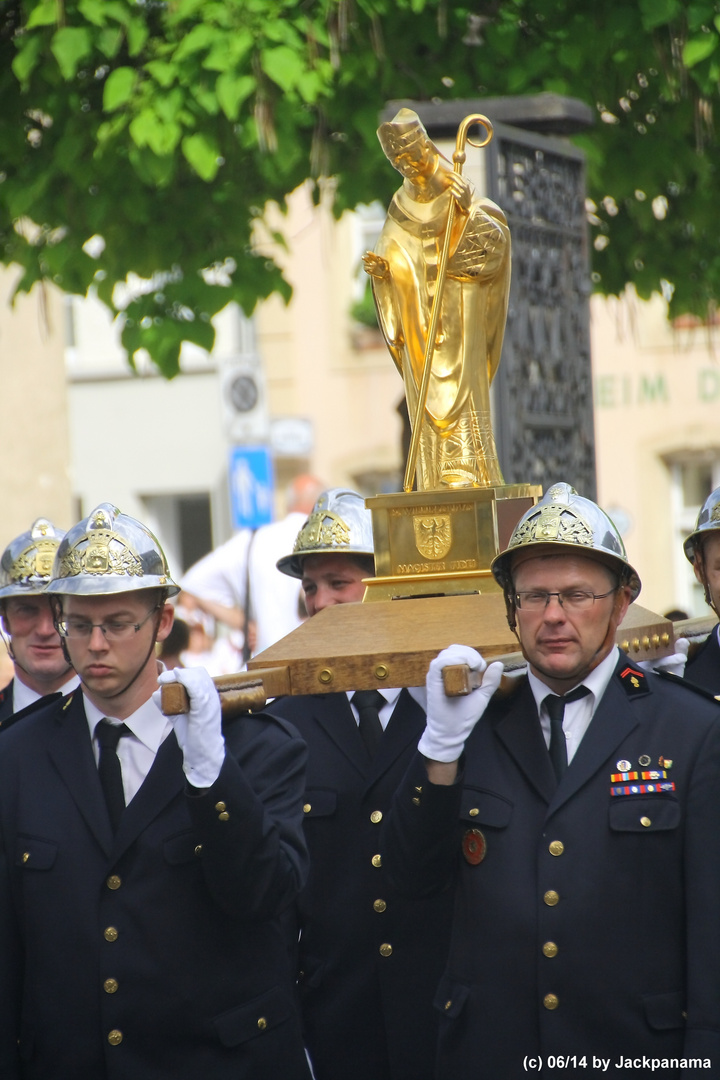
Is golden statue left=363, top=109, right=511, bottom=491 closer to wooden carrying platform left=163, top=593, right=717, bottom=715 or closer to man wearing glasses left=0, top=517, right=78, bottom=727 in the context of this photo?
wooden carrying platform left=163, top=593, right=717, bottom=715

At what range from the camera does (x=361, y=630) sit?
3.92 meters

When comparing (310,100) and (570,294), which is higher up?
(310,100)

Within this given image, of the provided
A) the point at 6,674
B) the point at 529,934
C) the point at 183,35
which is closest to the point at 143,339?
the point at 183,35

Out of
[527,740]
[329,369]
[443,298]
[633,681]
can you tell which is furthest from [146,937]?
[329,369]

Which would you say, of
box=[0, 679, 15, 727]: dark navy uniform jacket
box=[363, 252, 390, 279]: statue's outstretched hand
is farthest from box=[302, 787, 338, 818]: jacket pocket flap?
box=[363, 252, 390, 279]: statue's outstretched hand

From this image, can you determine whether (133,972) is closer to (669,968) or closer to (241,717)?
(241,717)

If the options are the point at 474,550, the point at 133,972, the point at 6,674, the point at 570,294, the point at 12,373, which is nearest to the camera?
the point at 133,972

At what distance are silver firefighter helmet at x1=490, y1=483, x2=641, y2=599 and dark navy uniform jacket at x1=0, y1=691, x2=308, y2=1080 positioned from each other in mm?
726

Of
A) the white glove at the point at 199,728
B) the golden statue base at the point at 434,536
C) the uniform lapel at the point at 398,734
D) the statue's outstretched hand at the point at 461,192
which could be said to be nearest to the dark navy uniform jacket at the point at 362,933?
the uniform lapel at the point at 398,734

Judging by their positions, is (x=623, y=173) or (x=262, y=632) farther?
(x=623, y=173)

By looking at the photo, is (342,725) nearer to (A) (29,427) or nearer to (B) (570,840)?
(B) (570,840)

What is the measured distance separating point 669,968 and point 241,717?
1059 mm

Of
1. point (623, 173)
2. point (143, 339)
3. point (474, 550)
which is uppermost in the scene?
point (623, 173)

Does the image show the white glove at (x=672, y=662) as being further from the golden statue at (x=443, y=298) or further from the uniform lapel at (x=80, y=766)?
the uniform lapel at (x=80, y=766)
